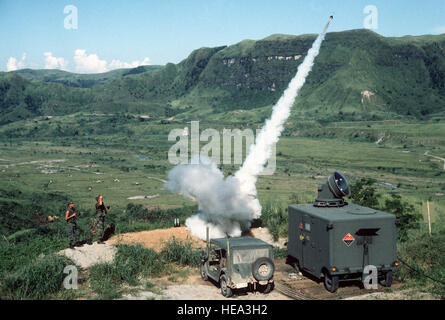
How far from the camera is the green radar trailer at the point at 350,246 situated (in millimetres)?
16719

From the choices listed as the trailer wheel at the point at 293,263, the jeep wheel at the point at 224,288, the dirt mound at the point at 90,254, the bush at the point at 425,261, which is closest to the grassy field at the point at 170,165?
the bush at the point at 425,261

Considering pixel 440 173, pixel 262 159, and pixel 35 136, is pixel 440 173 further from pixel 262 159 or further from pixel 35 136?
pixel 35 136

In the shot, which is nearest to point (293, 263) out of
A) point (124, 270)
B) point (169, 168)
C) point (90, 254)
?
point (124, 270)

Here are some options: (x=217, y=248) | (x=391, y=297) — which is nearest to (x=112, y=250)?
(x=217, y=248)

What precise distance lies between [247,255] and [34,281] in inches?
281

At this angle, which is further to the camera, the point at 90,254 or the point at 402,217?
the point at 402,217

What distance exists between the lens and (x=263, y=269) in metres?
16.0

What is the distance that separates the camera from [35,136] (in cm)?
15650

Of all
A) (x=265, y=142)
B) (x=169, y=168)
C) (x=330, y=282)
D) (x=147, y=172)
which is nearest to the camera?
(x=330, y=282)

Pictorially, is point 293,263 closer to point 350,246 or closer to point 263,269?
point 350,246

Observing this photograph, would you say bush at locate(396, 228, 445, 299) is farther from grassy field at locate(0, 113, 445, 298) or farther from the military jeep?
the military jeep

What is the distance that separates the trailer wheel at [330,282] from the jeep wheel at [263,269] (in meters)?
2.49

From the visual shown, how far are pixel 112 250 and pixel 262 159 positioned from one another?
1126 cm

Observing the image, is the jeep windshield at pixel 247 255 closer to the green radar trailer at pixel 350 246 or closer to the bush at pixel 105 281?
the green radar trailer at pixel 350 246
